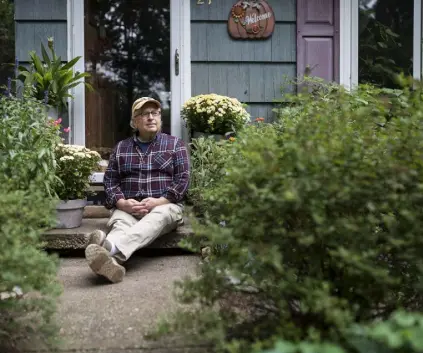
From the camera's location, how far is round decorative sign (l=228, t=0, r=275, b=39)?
441cm

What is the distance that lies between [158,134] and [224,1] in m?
1.40

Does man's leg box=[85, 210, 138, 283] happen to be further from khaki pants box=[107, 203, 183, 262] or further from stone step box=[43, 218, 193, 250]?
stone step box=[43, 218, 193, 250]

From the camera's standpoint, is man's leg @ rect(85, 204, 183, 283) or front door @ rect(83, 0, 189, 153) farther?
front door @ rect(83, 0, 189, 153)

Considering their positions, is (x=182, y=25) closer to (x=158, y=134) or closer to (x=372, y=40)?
(x=158, y=134)

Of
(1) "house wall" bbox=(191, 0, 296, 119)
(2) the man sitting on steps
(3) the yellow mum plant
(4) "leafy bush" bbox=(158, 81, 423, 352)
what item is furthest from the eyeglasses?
(4) "leafy bush" bbox=(158, 81, 423, 352)

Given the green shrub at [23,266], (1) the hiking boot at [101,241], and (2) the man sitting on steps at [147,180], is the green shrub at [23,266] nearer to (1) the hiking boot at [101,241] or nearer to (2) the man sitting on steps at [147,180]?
(1) the hiking boot at [101,241]

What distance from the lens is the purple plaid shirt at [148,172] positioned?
141 inches

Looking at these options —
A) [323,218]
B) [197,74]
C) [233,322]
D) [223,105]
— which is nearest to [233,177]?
[323,218]

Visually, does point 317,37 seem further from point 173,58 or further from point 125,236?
point 125,236

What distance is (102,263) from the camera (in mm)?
2873

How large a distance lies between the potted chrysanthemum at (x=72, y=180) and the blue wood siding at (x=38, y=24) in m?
1.13

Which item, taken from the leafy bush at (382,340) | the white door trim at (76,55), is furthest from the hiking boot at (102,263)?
the white door trim at (76,55)

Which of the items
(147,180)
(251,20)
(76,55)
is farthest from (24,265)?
(251,20)

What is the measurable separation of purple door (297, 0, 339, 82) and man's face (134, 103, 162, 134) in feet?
4.59
